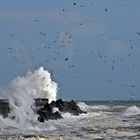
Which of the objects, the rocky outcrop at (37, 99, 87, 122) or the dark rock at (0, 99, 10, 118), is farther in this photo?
the rocky outcrop at (37, 99, 87, 122)

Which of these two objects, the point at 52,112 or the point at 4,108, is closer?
the point at 4,108

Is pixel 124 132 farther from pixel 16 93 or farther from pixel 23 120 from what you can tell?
pixel 16 93

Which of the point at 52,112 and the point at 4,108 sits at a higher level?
the point at 4,108

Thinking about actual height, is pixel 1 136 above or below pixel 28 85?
below

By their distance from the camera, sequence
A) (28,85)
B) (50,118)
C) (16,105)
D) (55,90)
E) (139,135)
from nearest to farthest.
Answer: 1. (139,135)
2. (50,118)
3. (16,105)
4. (28,85)
5. (55,90)

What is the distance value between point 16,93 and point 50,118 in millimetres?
11278

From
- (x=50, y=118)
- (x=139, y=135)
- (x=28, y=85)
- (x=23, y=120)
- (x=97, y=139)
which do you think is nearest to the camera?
(x=97, y=139)

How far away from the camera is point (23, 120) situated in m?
40.5

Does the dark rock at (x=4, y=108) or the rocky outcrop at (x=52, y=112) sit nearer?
the dark rock at (x=4, y=108)

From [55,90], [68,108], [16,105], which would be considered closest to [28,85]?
[55,90]

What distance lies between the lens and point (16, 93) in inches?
2169

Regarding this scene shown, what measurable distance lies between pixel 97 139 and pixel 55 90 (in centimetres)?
5368

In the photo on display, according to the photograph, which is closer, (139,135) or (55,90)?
(139,135)

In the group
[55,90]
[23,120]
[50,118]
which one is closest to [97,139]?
[23,120]
